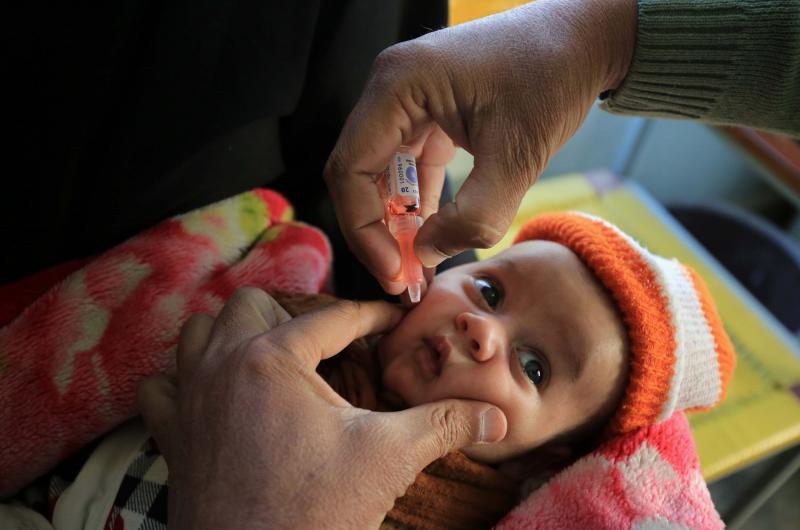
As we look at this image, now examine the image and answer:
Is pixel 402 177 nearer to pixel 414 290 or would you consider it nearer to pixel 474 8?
pixel 414 290

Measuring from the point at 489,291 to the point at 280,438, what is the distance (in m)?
0.48

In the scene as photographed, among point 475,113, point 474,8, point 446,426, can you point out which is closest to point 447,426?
point 446,426

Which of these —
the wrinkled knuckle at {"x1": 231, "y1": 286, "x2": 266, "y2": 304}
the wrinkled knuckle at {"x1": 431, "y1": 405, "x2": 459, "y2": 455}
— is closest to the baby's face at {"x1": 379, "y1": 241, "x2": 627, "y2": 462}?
the wrinkled knuckle at {"x1": 431, "y1": 405, "x2": 459, "y2": 455}

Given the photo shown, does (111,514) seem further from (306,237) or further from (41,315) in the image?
(306,237)

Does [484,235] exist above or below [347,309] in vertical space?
above

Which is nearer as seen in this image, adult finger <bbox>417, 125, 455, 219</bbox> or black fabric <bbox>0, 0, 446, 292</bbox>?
black fabric <bbox>0, 0, 446, 292</bbox>

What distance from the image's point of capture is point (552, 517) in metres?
0.96

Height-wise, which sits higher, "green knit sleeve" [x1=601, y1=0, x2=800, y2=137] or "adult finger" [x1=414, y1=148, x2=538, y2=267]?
"green knit sleeve" [x1=601, y1=0, x2=800, y2=137]

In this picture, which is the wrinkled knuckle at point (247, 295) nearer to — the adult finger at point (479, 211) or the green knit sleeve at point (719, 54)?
the adult finger at point (479, 211)

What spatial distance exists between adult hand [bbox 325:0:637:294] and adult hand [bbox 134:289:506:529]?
0.57ft

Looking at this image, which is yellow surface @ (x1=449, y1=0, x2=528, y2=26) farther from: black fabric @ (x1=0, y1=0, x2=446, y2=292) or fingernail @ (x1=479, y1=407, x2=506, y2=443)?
fingernail @ (x1=479, y1=407, x2=506, y2=443)

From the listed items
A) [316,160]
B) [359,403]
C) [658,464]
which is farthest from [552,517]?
[316,160]

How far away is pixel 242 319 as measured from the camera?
0.79m

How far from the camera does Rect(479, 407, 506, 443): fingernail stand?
2.66 feet
